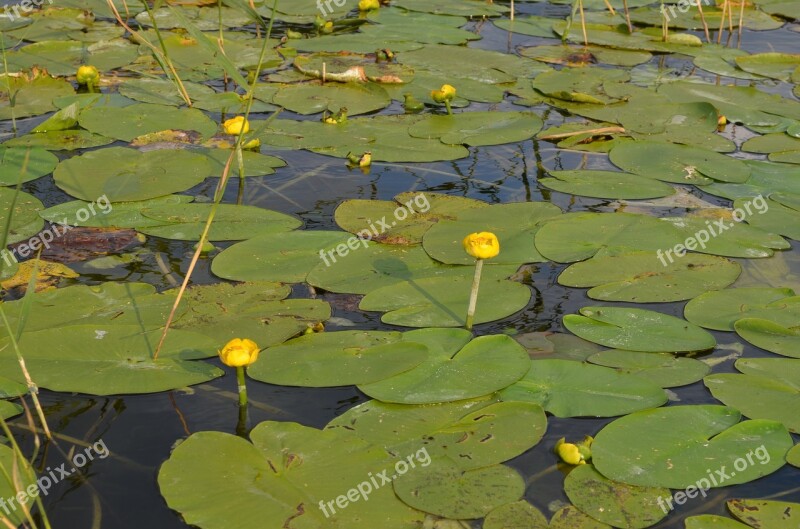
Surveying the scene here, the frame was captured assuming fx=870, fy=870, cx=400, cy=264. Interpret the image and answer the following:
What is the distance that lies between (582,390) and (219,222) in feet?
5.41

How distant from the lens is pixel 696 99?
5.07 metres

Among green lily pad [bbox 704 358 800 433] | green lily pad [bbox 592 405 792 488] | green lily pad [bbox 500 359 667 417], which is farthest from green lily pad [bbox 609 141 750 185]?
green lily pad [bbox 592 405 792 488]

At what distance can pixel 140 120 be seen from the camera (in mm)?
4426

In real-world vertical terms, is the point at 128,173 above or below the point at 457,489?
above

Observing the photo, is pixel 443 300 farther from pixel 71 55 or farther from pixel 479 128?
pixel 71 55

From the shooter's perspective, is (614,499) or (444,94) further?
(444,94)

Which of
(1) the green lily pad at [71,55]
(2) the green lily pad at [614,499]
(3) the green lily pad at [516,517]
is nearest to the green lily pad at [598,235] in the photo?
(2) the green lily pad at [614,499]

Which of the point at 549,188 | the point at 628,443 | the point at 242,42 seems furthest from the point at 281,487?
the point at 242,42

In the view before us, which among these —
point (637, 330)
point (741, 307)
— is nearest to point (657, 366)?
point (637, 330)

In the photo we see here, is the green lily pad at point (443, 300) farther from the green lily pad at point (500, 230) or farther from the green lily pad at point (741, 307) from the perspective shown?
the green lily pad at point (741, 307)

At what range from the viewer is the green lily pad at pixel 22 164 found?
12.3ft

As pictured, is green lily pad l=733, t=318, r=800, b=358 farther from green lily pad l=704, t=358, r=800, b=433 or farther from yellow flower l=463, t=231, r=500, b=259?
yellow flower l=463, t=231, r=500, b=259

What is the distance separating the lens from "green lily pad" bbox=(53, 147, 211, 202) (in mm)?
3676

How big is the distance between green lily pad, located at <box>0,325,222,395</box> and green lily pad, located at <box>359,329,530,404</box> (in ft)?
1.76
